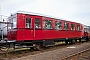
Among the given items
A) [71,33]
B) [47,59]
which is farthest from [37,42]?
[71,33]

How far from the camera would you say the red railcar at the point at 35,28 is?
1164 cm

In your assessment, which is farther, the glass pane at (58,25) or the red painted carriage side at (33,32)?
the glass pane at (58,25)

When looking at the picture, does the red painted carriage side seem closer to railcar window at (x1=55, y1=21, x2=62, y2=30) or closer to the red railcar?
the red railcar

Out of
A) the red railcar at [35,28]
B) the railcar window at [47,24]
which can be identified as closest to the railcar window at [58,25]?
the red railcar at [35,28]

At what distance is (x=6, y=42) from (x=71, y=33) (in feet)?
32.5

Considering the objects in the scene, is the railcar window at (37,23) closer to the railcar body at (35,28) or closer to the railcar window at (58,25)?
the railcar body at (35,28)

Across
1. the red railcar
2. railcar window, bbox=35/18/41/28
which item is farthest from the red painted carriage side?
railcar window, bbox=35/18/41/28

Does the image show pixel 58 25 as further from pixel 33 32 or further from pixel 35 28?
pixel 33 32

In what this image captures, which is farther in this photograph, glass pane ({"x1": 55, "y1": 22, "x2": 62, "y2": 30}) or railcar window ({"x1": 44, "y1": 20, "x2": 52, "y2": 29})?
glass pane ({"x1": 55, "y1": 22, "x2": 62, "y2": 30})

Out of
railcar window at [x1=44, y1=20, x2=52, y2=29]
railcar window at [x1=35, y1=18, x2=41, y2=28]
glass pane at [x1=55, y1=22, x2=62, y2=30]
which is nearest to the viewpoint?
railcar window at [x1=35, y1=18, x2=41, y2=28]

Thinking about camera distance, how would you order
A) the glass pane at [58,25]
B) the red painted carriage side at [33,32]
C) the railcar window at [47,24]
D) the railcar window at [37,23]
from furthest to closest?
the glass pane at [58,25]
the railcar window at [47,24]
the railcar window at [37,23]
the red painted carriage side at [33,32]

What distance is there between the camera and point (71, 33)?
18750 mm

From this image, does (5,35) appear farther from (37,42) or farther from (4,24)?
(37,42)

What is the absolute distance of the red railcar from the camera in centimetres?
1164
